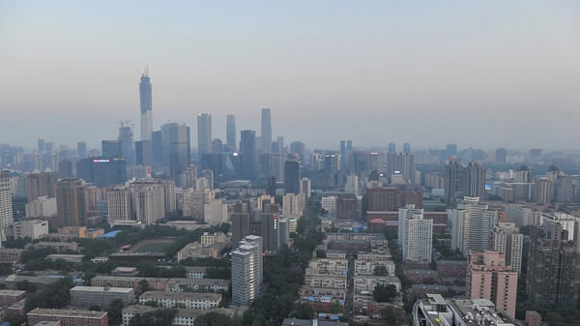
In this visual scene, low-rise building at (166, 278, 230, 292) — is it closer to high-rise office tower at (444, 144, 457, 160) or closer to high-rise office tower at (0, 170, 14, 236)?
high-rise office tower at (0, 170, 14, 236)

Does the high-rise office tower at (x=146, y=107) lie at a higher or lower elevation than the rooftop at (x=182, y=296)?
higher

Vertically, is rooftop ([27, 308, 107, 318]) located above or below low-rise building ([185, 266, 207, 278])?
above

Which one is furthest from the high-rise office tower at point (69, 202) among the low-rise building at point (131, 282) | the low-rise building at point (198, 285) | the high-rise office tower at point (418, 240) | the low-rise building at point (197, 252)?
the high-rise office tower at point (418, 240)

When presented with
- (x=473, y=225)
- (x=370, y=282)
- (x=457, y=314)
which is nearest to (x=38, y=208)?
(x=370, y=282)

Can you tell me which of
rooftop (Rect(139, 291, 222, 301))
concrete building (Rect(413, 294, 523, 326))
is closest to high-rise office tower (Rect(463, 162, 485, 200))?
rooftop (Rect(139, 291, 222, 301))

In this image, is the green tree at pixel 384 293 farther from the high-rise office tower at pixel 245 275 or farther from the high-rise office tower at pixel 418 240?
the high-rise office tower at pixel 418 240
